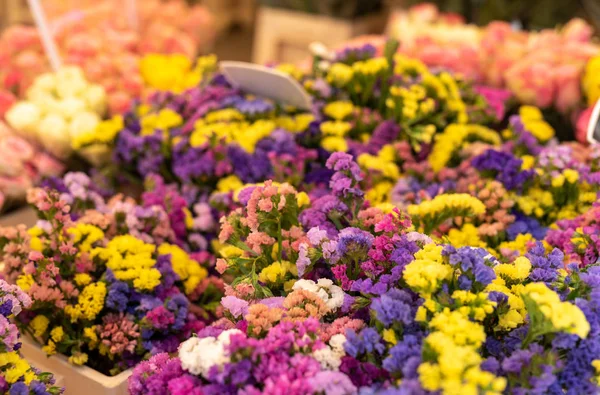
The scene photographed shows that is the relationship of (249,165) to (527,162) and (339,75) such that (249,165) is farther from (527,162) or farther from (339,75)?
(527,162)

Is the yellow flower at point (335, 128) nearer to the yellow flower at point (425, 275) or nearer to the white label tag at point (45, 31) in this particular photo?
the yellow flower at point (425, 275)

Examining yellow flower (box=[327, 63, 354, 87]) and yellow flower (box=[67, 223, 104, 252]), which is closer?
yellow flower (box=[67, 223, 104, 252])

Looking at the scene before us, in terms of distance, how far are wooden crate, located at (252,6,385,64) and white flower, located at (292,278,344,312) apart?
9.00ft

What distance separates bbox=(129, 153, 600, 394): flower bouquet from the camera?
Answer: 813 mm

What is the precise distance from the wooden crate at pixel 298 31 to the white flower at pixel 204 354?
114 inches

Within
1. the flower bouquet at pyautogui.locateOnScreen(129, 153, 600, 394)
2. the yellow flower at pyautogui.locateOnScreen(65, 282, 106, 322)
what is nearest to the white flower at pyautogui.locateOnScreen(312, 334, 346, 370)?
the flower bouquet at pyautogui.locateOnScreen(129, 153, 600, 394)

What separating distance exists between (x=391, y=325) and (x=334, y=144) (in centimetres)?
94

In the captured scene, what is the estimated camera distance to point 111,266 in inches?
50.8

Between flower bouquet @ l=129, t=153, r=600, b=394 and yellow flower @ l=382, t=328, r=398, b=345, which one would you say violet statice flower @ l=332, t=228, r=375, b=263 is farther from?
yellow flower @ l=382, t=328, r=398, b=345

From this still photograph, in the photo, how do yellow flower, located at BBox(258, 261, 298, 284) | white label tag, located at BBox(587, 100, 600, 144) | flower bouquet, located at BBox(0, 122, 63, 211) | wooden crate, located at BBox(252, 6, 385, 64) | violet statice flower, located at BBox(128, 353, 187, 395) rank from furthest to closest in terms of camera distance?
wooden crate, located at BBox(252, 6, 385, 64) < flower bouquet, located at BBox(0, 122, 63, 211) < white label tag, located at BBox(587, 100, 600, 144) < yellow flower, located at BBox(258, 261, 298, 284) < violet statice flower, located at BBox(128, 353, 187, 395)

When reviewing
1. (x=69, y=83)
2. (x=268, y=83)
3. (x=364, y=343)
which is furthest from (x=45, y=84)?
(x=364, y=343)

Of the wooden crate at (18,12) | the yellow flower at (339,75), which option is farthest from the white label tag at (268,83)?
the wooden crate at (18,12)

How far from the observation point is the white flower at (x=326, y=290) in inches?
39.6

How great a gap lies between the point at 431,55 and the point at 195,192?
1237 mm
